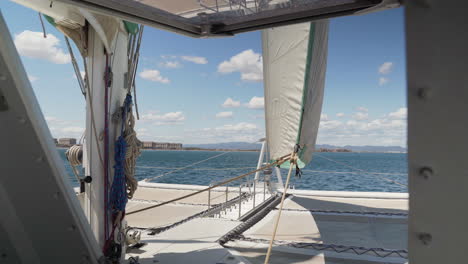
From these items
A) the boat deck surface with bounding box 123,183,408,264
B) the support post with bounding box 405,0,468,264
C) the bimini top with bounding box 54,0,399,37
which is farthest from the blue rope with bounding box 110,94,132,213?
the support post with bounding box 405,0,468,264

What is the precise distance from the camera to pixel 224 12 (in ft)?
6.21

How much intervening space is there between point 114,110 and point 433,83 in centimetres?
273

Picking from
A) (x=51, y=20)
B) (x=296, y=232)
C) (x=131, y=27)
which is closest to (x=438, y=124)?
(x=131, y=27)

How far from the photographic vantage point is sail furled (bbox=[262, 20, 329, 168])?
4336 mm

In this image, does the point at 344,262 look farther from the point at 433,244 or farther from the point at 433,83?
the point at 433,83

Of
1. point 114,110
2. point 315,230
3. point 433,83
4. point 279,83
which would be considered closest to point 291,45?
point 279,83

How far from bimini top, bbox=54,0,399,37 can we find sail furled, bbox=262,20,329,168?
238 cm

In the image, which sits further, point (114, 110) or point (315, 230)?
point (315, 230)

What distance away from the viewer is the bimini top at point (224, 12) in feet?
5.19

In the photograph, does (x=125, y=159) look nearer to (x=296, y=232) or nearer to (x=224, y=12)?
(x=224, y=12)

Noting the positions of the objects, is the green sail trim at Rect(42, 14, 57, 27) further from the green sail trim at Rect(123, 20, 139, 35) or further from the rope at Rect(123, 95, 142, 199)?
the rope at Rect(123, 95, 142, 199)

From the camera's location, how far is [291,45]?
5.41 meters

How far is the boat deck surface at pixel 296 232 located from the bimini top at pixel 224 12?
2.35m

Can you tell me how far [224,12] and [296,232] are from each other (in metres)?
3.68
